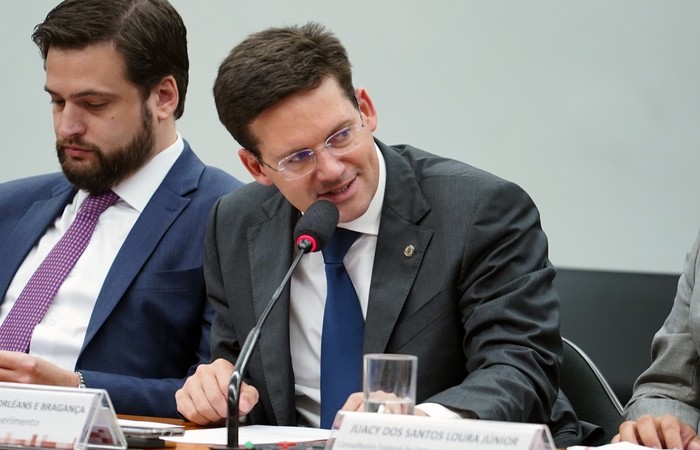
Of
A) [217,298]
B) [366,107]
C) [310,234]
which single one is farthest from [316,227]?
[217,298]

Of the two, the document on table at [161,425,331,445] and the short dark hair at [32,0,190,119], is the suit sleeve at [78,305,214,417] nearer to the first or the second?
the document on table at [161,425,331,445]

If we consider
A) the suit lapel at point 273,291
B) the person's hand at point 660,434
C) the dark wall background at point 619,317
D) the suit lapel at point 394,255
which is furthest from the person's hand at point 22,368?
the dark wall background at point 619,317

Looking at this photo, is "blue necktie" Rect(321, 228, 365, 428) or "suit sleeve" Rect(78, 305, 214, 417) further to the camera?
"suit sleeve" Rect(78, 305, 214, 417)

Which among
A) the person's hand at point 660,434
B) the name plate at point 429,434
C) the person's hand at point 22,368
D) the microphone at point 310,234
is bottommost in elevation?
the person's hand at point 22,368

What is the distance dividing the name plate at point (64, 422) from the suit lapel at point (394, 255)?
656 mm

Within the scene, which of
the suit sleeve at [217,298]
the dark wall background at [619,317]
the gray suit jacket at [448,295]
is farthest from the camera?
the dark wall background at [619,317]

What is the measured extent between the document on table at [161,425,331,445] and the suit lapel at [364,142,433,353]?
25cm

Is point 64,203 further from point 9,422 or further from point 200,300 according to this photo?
point 9,422

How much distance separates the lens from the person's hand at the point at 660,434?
Answer: 187 cm

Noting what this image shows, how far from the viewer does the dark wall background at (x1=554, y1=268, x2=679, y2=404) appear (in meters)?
3.30

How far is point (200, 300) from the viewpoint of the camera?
9.09 ft

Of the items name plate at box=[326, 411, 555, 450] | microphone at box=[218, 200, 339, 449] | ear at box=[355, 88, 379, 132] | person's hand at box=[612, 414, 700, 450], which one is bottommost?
person's hand at box=[612, 414, 700, 450]

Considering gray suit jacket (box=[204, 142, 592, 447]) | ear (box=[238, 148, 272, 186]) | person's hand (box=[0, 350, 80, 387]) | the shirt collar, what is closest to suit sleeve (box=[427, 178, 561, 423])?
gray suit jacket (box=[204, 142, 592, 447])

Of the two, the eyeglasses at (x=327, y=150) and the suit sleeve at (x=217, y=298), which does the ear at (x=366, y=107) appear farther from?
the suit sleeve at (x=217, y=298)
